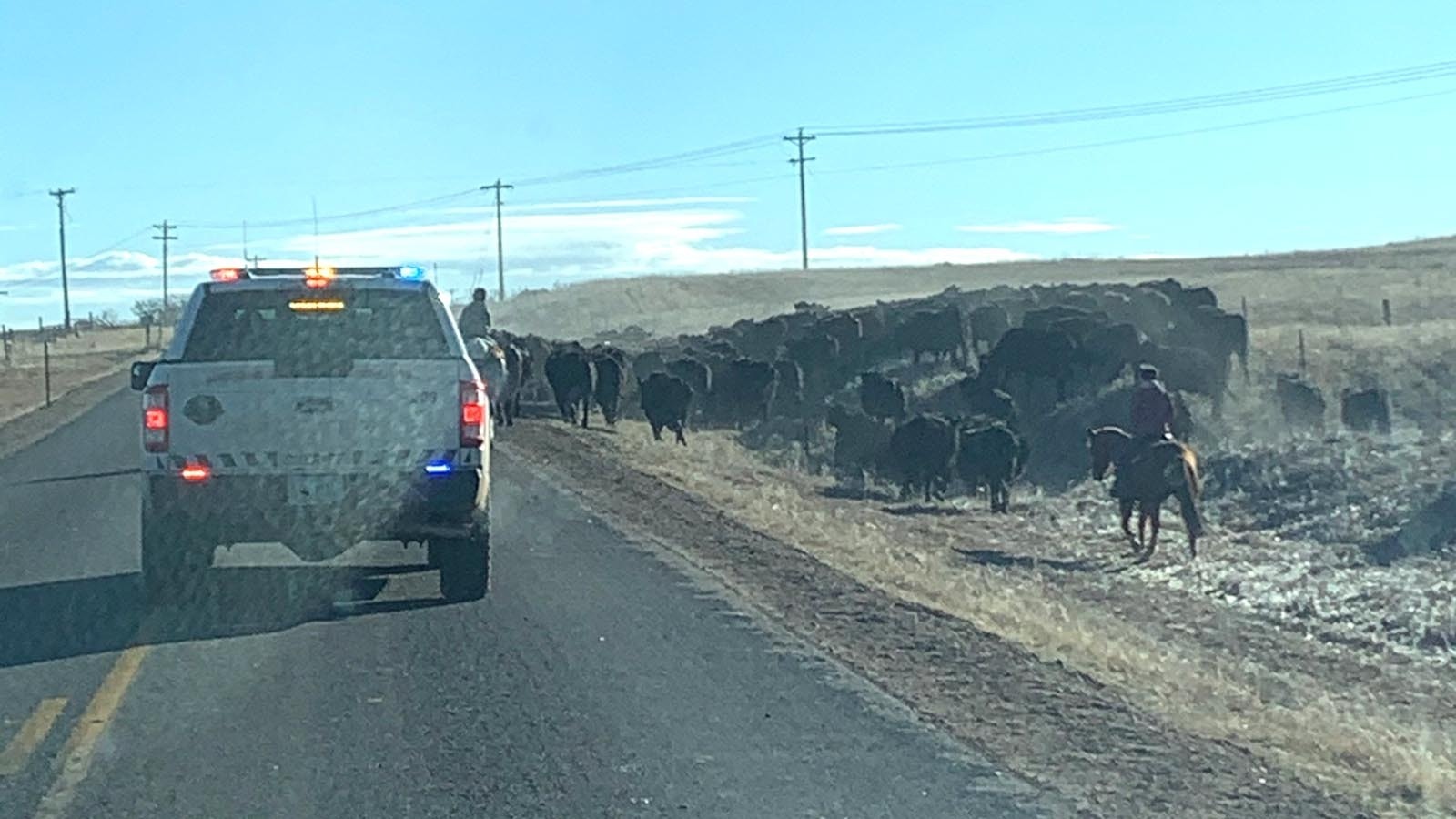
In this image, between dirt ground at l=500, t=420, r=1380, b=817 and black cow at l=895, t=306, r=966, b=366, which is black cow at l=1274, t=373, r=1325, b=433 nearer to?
black cow at l=895, t=306, r=966, b=366

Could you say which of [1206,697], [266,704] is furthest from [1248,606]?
[266,704]

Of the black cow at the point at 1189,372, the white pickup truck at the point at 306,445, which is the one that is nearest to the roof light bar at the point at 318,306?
the white pickup truck at the point at 306,445

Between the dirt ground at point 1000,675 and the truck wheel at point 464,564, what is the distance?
1.77 meters

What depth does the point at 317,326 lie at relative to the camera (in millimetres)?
12062

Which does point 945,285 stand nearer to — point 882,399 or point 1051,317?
point 1051,317

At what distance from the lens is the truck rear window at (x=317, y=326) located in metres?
12.0

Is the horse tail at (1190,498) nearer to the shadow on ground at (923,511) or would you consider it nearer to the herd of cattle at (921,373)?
the shadow on ground at (923,511)

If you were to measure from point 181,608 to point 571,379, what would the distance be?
20314 mm

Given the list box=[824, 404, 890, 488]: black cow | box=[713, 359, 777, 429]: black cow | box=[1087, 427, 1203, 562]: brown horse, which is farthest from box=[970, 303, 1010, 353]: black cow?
box=[1087, 427, 1203, 562]: brown horse

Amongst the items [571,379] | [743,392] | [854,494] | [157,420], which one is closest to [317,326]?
[157,420]

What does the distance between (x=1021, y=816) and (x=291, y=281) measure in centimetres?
649

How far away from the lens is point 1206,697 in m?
10.6

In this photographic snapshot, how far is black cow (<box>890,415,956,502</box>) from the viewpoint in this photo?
27156 mm

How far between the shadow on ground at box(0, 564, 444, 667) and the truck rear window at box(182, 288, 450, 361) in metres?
1.62
